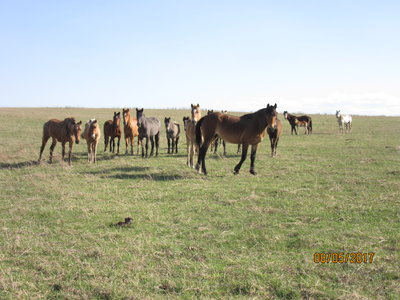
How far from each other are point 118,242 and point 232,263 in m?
1.91

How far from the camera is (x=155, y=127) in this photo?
16.9 meters

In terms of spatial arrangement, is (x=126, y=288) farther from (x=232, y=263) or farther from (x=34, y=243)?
(x=34, y=243)

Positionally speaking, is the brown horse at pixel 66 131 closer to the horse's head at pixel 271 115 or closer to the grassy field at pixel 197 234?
the grassy field at pixel 197 234

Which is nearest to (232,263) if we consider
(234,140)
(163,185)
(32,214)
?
(32,214)

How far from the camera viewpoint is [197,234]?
598 centimetres

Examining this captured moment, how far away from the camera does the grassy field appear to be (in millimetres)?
→ 4219

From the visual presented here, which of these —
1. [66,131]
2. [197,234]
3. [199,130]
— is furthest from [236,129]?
[66,131]
